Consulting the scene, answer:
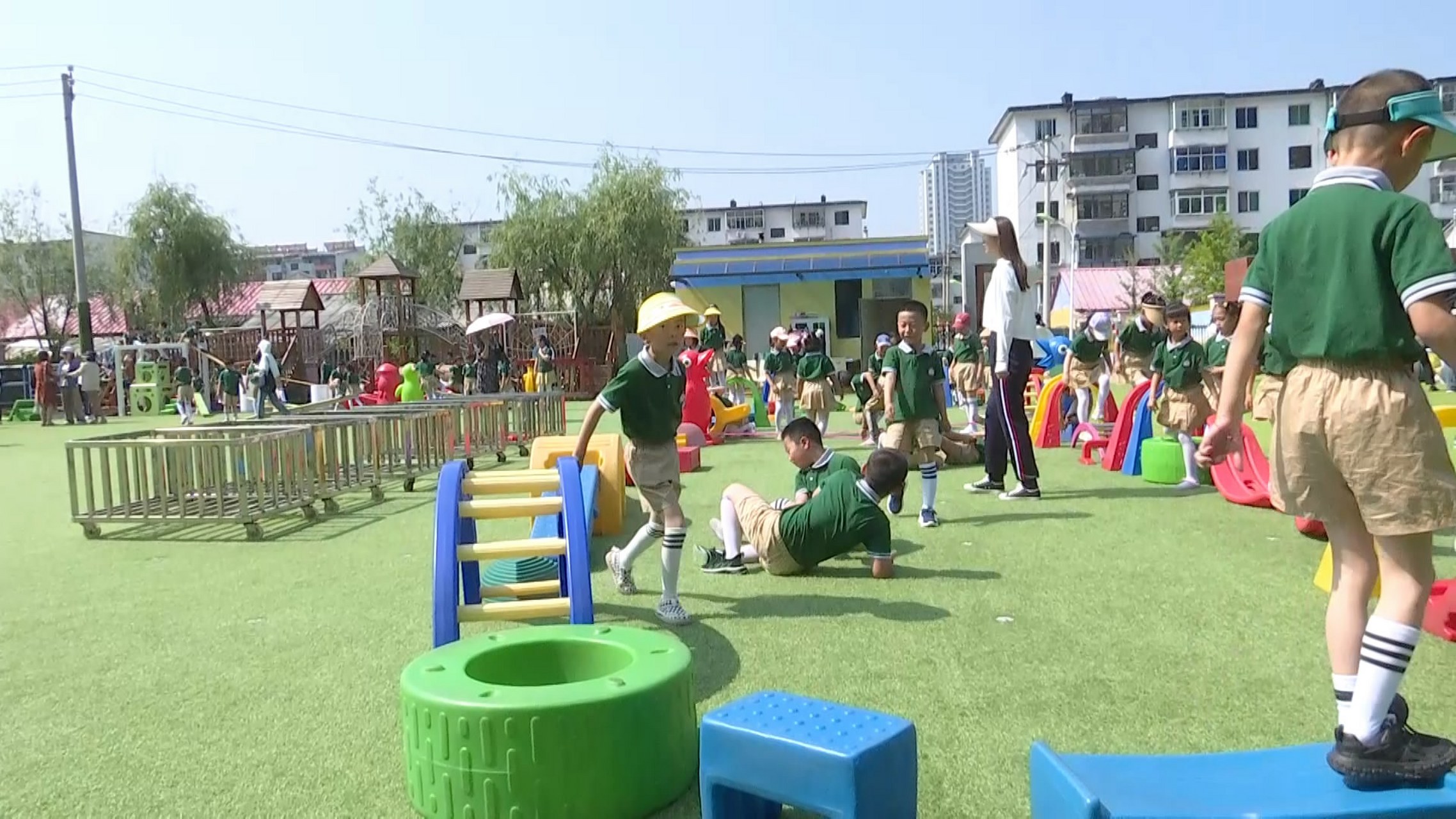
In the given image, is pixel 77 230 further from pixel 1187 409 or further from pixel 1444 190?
pixel 1444 190

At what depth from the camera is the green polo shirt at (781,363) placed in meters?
15.6

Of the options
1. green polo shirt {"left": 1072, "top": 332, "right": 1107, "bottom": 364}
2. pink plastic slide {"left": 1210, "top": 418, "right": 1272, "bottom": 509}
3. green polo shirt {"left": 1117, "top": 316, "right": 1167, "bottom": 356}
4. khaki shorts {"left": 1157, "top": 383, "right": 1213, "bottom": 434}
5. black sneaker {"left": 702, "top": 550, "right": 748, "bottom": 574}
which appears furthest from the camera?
green polo shirt {"left": 1072, "top": 332, "right": 1107, "bottom": 364}

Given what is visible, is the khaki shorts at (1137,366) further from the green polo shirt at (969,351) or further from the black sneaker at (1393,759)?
the black sneaker at (1393,759)

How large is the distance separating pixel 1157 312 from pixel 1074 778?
31.5ft

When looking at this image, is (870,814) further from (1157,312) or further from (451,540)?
(1157,312)

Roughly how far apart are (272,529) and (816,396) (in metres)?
7.69

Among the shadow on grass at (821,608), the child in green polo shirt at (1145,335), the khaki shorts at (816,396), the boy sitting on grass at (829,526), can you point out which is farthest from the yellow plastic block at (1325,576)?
the khaki shorts at (816,396)

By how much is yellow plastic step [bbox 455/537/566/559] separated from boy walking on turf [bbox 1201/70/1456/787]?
294 centimetres

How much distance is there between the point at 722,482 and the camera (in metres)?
10.9

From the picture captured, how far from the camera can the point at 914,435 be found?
7.99 meters

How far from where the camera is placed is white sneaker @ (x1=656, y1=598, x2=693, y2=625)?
209 inches

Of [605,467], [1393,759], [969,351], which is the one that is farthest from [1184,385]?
[1393,759]

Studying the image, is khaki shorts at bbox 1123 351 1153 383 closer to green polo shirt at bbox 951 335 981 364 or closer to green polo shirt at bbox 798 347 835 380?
green polo shirt at bbox 951 335 981 364

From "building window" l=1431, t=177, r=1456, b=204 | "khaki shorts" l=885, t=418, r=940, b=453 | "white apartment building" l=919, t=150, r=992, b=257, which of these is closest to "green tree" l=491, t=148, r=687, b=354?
"khaki shorts" l=885, t=418, r=940, b=453
